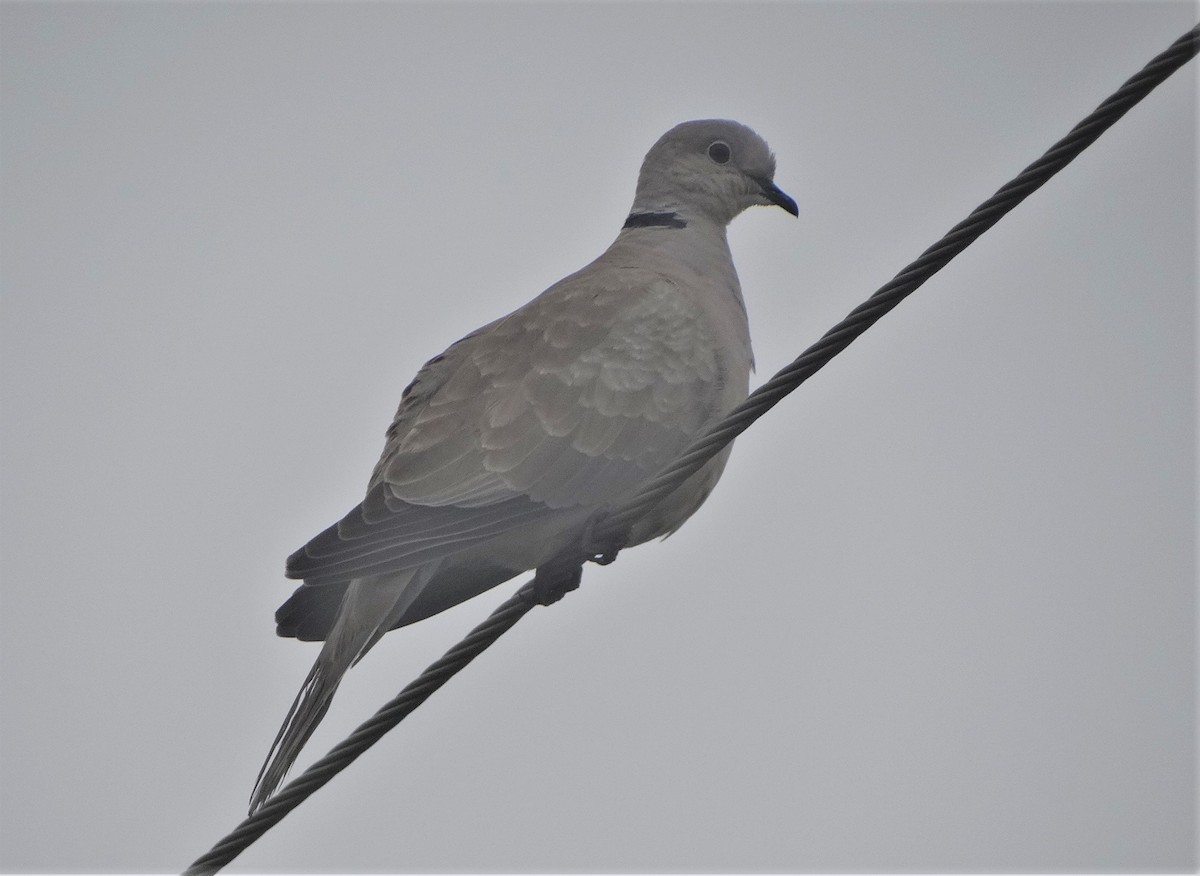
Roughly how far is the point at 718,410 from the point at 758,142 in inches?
61.1

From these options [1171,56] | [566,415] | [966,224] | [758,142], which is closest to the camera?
[1171,56]

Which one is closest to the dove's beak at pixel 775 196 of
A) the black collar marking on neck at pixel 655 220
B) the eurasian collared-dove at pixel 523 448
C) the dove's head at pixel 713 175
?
the dove's head at pixel 713 175

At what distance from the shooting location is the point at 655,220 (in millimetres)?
5133

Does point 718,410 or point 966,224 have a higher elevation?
point 718,410

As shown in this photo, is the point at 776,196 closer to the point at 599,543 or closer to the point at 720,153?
the point at 720,153

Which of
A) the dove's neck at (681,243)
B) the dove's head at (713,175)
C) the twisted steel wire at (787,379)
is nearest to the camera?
A: the twisted steel wire at (787,379)

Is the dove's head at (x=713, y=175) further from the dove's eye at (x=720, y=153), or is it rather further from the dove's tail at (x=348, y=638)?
the dove's tail at (x=348, y=638)

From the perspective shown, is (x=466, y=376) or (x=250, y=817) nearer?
(x=250, y=817)

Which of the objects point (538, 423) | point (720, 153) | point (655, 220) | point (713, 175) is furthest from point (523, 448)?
point (720, 153)

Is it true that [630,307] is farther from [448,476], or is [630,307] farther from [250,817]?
[250,817]

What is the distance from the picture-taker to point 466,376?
431 centimetres

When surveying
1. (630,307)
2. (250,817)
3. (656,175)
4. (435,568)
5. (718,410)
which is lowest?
(250,817)

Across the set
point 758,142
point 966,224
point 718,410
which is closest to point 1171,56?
point 966,224

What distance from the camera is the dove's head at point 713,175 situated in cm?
522
